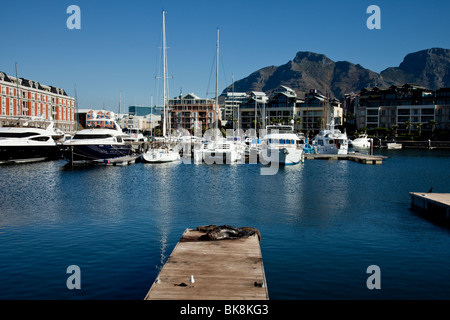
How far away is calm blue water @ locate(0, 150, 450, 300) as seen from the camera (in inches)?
610

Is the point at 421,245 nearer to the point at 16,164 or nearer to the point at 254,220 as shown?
the point at 254,220

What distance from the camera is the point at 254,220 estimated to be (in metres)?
25.7

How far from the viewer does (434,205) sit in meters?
27.6

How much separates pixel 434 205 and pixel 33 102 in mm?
99573

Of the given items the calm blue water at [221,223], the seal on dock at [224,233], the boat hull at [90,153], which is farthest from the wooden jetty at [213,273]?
the boat hull at [90,153]

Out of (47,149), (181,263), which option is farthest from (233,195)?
(47,149)

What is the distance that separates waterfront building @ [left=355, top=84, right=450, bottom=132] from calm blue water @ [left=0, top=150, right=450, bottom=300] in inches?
4529

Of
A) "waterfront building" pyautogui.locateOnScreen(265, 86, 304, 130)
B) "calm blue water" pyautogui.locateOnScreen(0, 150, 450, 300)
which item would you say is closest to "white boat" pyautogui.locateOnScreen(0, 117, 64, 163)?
"calm blue water" pyautogui.locateOnScreen(0, 150, 450, 300)

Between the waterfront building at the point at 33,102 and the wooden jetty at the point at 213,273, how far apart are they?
74.3 m

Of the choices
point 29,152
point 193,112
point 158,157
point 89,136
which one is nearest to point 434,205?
point 158,157

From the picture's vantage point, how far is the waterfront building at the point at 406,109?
144 m

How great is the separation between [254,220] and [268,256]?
701cm

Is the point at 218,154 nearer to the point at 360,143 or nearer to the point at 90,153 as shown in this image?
the point at 90,153

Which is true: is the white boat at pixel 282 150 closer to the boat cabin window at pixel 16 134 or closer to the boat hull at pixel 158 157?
the boat hull at pixel 158 157
